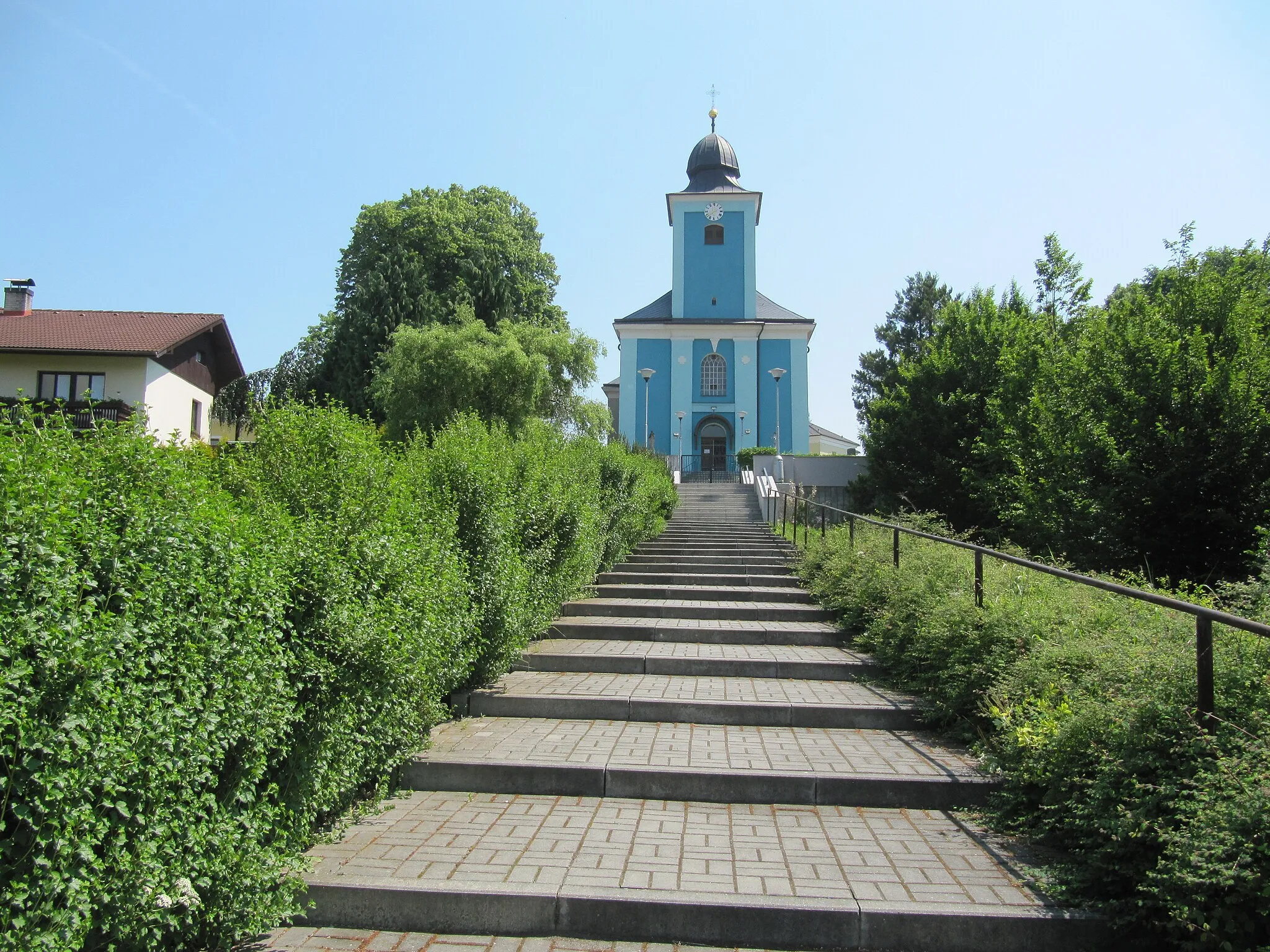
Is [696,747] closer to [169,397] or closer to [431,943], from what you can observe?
[431,943]

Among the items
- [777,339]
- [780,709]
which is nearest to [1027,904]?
[780,709]

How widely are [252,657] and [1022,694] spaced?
167 inches

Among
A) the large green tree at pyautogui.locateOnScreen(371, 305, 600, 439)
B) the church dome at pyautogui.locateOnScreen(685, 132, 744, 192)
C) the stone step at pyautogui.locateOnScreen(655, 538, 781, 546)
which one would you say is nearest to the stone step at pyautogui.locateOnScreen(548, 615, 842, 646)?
the stone step at pyautogui.locateOnScreen(655, 538, 781, 546)

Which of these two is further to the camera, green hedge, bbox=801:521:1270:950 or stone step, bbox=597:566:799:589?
stone step, bbox=597:566:799:589

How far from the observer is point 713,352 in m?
43.3

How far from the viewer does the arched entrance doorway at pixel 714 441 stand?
4291 cm

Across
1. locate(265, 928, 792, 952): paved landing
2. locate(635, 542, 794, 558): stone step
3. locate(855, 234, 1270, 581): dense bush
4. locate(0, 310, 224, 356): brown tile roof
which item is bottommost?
locate(265, 928, 792, 952): paved landing

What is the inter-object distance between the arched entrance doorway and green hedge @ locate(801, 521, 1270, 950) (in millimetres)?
36256

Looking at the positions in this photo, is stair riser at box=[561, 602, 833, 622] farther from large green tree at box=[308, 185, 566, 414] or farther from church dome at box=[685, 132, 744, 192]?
church dome at box=[685, 132, 744, 192]

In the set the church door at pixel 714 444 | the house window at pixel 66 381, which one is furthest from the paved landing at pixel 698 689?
the church door at pixel 714 444

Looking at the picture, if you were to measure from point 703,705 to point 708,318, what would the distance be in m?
38.2

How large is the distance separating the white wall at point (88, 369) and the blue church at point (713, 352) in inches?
835

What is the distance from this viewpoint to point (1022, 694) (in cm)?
501

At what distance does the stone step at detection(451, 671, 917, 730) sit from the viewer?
254 inches
